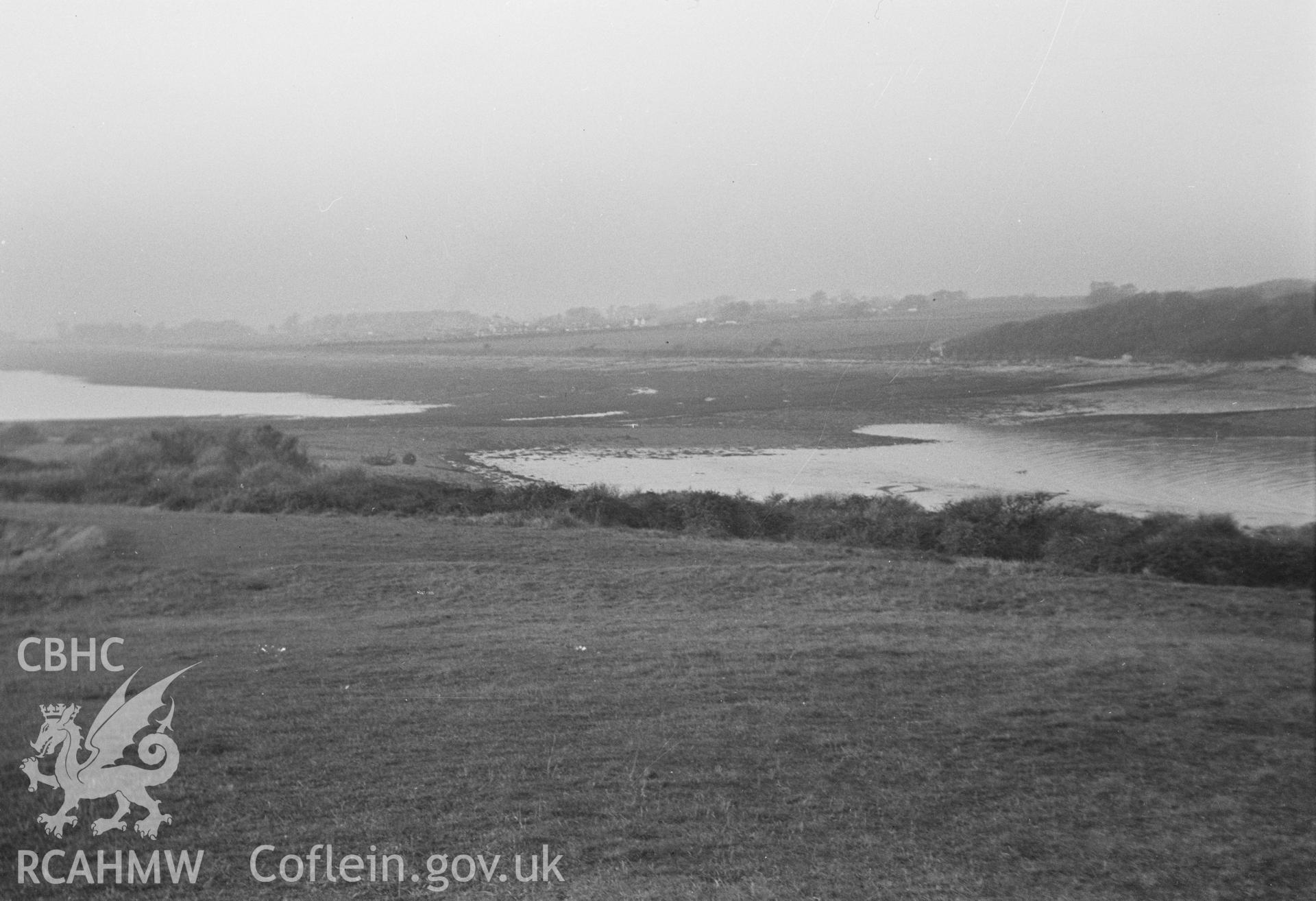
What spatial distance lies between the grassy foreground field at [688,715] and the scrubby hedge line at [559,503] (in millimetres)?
135

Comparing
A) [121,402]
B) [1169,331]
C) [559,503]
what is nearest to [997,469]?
[1169,331]

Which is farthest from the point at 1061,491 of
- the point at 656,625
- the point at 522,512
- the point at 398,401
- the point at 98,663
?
the point at 98,663

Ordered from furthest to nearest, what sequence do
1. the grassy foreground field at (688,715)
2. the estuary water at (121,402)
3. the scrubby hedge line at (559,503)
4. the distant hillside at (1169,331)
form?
the estuary water at (121,402) < the scrubby hedge line at (559,503) < the distant hillside at (1169,331) < the grassy foreground field at (688,715)

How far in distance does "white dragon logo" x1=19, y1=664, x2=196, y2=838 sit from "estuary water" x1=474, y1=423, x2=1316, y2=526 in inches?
88.4

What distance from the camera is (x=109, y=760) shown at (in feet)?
11.7

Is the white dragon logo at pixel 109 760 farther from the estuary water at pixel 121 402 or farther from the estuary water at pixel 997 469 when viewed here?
the estuary water at pixel 997 469

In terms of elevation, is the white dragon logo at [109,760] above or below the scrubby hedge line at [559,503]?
below

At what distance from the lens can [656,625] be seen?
194 inches

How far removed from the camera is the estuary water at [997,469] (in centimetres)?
326

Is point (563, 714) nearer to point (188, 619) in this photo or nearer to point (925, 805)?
point (925, 805)

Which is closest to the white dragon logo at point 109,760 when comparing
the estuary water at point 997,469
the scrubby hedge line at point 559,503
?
the scrubby hedge line at point 559,503

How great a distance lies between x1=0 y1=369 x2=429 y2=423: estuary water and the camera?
493 centimetres

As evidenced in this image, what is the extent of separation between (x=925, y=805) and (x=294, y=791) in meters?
2.54

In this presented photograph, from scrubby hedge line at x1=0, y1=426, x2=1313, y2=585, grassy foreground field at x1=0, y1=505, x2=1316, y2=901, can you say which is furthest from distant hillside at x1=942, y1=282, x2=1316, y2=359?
grassy foreground field at x1=0, y1=505, x2=1316, y2=901
